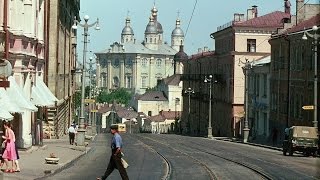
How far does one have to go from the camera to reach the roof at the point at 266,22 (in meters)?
102

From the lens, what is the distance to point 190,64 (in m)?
142

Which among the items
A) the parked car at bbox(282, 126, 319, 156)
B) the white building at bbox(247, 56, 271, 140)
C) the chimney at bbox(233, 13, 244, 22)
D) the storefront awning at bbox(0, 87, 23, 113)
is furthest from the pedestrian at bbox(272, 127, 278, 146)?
the storefront awning at bbox(0, 87, 23, 113)

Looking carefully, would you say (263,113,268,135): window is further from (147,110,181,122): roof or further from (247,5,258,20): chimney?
(147,110,181,122): roof

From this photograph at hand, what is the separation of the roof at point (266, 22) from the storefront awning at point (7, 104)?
6958 cm

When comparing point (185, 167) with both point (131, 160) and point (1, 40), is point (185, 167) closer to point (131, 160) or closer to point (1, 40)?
point (131, 160)

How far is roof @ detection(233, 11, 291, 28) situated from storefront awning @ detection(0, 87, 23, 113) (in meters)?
69.6

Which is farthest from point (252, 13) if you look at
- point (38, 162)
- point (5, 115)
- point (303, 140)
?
point (5, 115)

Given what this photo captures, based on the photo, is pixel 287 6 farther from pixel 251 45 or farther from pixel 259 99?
pixel 259 99

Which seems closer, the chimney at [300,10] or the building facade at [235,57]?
the chimney at [300,10]

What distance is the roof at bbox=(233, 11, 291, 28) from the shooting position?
102m

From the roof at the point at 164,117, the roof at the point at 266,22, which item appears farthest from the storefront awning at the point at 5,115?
the roof at the point at 164,117

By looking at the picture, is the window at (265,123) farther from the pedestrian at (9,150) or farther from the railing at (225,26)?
the pedestrian at (9,150)

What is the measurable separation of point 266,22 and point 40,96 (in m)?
63.0

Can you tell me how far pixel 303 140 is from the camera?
4856 centimetres
